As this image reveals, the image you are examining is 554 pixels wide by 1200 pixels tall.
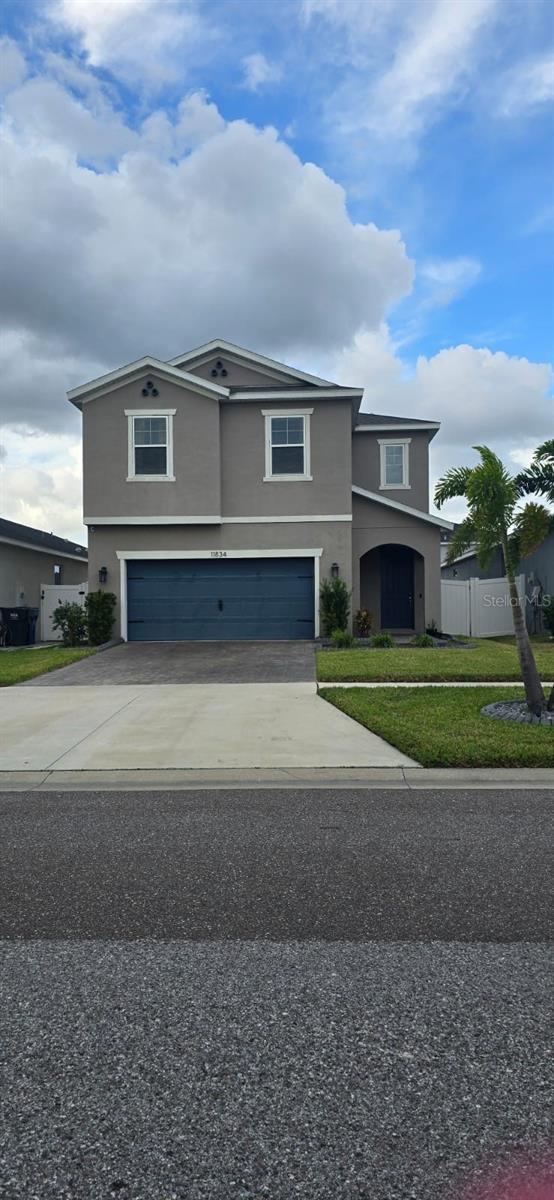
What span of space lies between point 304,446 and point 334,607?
14.8 feet

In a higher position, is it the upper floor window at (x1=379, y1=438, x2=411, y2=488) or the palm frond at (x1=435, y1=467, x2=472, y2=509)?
the upper floor window at (x1=379, y1=438, x2=411, y2=488)

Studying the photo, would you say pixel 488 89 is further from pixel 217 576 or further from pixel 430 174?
pixel 217 576

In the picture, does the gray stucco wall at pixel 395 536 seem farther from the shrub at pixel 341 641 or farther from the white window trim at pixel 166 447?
the white window trim at pixel 166 447

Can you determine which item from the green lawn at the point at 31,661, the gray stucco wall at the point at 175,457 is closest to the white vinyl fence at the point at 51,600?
the green lawn at the point at 31,661

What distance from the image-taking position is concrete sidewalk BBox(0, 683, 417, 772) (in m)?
7.57

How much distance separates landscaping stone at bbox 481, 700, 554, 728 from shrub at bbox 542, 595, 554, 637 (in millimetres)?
11341

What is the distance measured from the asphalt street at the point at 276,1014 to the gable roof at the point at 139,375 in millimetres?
15976

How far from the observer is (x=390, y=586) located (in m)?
22.5

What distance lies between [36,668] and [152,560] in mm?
6047

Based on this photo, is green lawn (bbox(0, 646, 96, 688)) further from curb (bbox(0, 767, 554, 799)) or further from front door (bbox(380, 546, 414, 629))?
front door (bbox(380, 546, 414, 629))

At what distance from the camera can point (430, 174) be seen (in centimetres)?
1428

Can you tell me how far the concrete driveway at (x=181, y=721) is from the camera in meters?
7.64

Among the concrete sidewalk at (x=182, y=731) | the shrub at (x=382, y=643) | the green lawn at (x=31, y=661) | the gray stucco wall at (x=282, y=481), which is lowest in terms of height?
the concrete sidewalk at (x=182, y=731)

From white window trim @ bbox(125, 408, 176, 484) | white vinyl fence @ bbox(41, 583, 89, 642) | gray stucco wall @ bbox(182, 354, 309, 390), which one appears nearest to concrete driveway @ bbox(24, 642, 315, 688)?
white window trim @ bbox(125, 408, 176, 484)
